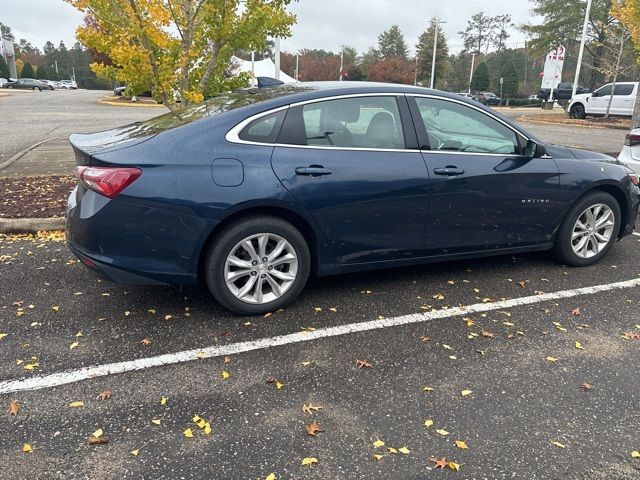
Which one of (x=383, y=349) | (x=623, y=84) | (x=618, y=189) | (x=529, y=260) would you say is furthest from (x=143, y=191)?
(x=623, y=84)

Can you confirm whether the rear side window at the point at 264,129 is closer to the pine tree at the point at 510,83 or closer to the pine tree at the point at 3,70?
the pine tree at the point at 510,83

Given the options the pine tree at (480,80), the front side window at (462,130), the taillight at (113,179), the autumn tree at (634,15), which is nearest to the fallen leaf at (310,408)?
the taillight at (113,179)

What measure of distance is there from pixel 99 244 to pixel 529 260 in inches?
153

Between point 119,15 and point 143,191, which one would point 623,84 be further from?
point 143,191

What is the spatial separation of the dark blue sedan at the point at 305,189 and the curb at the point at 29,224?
6.73 feet

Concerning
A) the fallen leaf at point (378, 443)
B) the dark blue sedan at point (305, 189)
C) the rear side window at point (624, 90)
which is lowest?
the fallen leaf at point (378, 443)

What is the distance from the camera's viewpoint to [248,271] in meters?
3.71

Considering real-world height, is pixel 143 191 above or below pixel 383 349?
above

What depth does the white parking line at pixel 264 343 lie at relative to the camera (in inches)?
117

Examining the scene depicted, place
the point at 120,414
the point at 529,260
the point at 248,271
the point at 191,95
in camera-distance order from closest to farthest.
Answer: the point at 120,414
the point at 248,271
the point at 529,260
the point at 191,95

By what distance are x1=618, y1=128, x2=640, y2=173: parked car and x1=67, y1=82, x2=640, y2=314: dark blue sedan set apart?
2425 millimetres

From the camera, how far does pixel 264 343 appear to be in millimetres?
3457

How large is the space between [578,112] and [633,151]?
75.2ft

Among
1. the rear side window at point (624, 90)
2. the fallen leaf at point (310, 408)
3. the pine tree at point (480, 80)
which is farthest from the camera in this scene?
the pine tree at point (480, 80)
